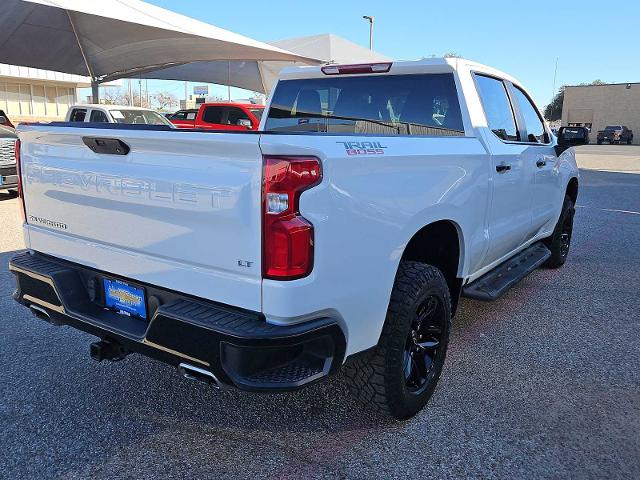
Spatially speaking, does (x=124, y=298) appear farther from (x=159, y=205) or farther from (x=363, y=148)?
(x=363, y=148)

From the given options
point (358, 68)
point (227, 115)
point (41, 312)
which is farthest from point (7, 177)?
point (358, 68)

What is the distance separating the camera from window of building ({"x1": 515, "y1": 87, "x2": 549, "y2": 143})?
454cm

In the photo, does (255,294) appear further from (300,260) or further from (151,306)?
(151,306)

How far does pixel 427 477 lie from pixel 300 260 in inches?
47.0

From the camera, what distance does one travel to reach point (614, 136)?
48938mm

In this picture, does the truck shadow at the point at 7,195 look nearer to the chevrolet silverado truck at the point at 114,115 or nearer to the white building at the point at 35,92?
the chevrolet silverado truck at the point at 114,115

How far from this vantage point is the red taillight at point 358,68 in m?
3.71

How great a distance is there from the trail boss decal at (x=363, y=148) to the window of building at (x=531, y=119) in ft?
8.56

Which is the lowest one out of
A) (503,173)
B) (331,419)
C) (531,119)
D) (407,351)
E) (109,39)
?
(331,419)

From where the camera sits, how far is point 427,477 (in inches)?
94.7

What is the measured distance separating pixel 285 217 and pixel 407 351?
1215 millimetres

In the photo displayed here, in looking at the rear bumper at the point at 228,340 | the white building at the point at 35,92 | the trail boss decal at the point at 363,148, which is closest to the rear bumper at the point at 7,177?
the rear bumper at the point at 228,340

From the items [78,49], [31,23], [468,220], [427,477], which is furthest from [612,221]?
[78,49]

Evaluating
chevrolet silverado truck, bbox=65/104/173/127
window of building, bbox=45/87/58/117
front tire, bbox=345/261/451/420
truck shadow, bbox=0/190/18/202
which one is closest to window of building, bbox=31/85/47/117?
window of building, bbox=45/87/58/117
